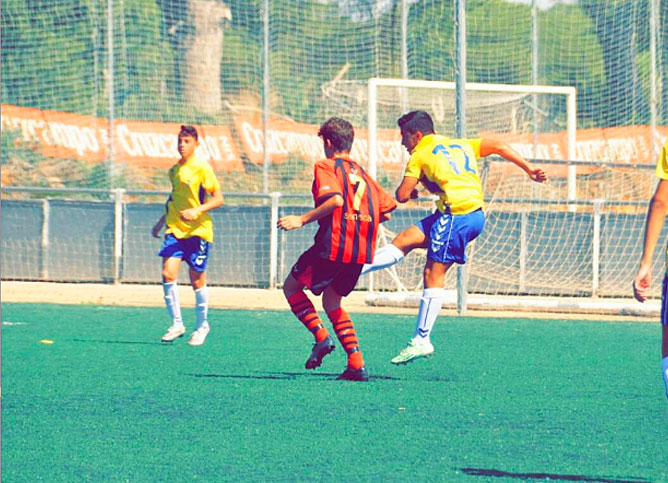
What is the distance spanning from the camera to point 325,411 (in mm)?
7020

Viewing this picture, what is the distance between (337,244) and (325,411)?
1645 mm

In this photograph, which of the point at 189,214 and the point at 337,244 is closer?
the point at 337,244

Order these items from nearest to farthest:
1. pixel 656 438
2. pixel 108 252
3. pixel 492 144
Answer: pixel 656 438, pixel 492 144, pixel 108 252

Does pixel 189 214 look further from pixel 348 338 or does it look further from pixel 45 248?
pixel 45 248

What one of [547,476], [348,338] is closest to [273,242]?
[348,338]

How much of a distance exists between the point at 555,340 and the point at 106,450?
6817mm

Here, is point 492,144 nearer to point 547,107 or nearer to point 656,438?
point 656,438

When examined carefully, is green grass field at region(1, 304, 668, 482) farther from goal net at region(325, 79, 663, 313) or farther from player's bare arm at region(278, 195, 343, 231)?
goal net at region(325, 79, 663, 313)

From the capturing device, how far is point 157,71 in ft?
74.4

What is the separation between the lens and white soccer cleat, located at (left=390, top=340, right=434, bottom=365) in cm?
869

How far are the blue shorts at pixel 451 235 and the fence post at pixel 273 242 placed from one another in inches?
405

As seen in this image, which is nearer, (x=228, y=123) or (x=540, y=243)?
(x=540, y=243)

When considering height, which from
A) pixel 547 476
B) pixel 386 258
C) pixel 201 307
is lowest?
pixel 547 476

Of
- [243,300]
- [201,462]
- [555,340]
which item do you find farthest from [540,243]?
[201,462]
